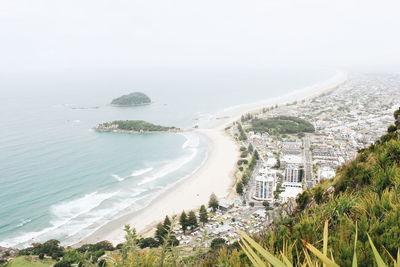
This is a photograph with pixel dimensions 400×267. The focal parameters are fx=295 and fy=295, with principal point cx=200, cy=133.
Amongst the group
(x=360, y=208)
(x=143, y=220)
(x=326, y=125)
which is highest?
(x=360, y=208)

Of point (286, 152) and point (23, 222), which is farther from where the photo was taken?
point (286, 152)

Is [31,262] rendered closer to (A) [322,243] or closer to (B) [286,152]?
(A) [322,243]

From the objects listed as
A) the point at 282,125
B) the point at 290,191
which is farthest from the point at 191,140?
the point at 290,191

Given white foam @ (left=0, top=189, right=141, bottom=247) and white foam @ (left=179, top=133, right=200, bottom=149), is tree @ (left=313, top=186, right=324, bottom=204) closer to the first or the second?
white foam @ (left=0, top=189, right=141, bottom=247)

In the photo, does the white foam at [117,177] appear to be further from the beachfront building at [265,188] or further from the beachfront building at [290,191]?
the beachfront building at [290,191]

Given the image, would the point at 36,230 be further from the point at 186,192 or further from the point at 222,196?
the point at 222,196

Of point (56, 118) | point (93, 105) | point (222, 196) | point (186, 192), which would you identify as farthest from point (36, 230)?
point (93, 105)

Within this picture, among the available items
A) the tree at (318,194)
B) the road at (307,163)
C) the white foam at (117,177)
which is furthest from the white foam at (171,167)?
the tree at (318,194)

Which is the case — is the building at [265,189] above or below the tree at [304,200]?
below
